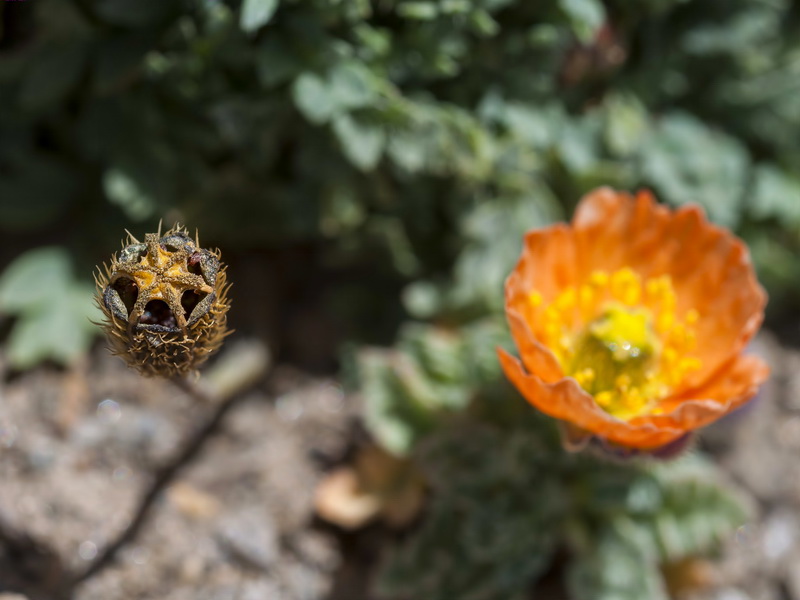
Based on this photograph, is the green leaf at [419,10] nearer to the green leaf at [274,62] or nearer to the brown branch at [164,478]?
the green leaf at [274,62]

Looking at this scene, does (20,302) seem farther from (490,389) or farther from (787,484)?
(787,484)

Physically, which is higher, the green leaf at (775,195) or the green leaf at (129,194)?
the green leaf at (129,194)

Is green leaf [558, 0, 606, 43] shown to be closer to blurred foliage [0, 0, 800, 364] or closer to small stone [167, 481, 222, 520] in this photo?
blurred foliage [0, 0, 800, 364]

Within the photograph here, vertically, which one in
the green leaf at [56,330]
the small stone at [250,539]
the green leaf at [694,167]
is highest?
the green leaf at [694,167]

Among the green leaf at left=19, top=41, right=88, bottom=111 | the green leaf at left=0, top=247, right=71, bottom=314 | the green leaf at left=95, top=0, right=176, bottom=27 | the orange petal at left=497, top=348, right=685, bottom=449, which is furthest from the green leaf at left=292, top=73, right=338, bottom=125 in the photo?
the green leaf at left=0, top=247, right=71, bottom=314

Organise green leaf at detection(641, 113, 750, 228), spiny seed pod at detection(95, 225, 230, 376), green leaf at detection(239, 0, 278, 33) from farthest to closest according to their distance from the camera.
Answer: green leaf at detection(641, 113, 750, 228) → green leaf at detection(239, 0, 278, 33) → spiny seed pod at detection(95, 225, 230, 376)

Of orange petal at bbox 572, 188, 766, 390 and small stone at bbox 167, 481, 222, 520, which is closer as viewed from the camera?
orange petal at bbox 572, 188, 766, 390

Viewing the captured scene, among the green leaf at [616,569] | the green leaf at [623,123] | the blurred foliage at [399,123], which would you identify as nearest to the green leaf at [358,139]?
the blurred foliage at [399,123]
